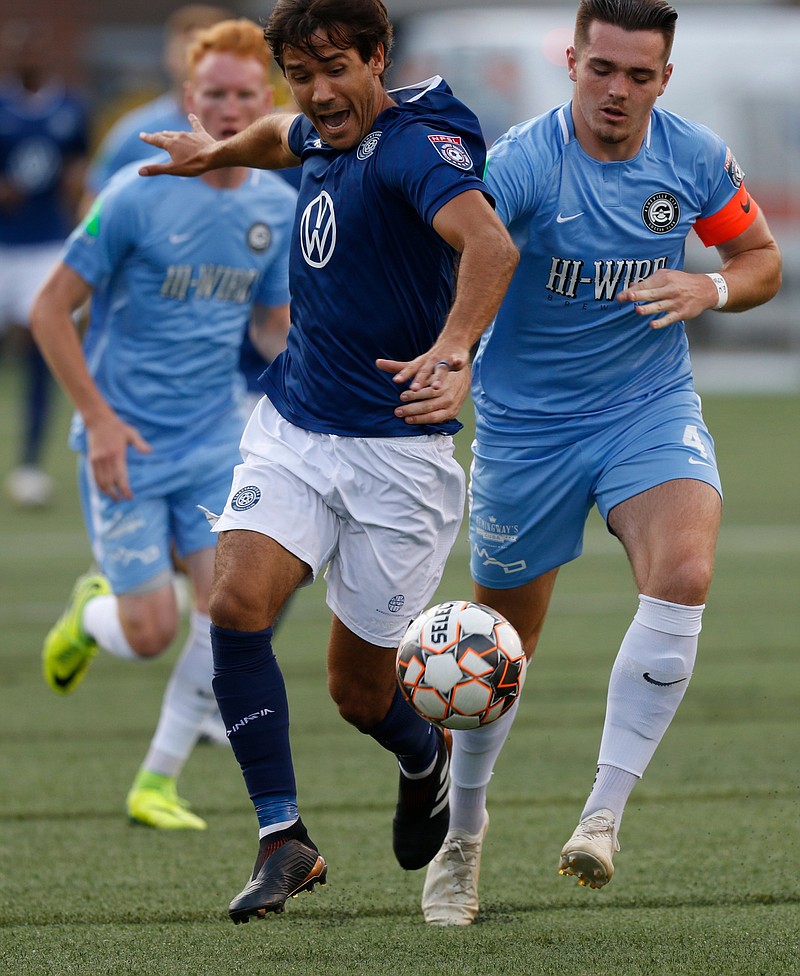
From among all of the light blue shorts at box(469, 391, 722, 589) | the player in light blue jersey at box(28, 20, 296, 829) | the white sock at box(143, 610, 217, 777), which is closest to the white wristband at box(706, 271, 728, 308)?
the light blue shorts at box(469, 391, 722, 589)

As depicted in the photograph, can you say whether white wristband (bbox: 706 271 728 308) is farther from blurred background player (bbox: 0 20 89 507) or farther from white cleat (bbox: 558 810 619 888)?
blurred background player (bbox: 0 20 89 507)

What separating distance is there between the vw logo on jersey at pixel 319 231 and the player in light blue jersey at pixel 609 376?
0.43m

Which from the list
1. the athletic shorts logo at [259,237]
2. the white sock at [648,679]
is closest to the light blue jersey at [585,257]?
the white sock at [648,679]

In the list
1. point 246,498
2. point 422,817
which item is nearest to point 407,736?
point 422,817

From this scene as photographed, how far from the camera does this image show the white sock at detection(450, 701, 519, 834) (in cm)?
476

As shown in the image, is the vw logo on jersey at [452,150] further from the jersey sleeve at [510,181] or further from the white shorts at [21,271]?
the white shorts at [21,271]

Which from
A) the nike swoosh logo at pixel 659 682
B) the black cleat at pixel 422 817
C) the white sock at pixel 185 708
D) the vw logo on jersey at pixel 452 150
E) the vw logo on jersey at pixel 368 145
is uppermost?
the vw logo on jersey at pixel 452 150

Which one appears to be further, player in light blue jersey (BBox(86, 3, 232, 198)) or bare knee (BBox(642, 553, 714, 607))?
player in light blue jersey (BBox(86, 3, 232, 198))

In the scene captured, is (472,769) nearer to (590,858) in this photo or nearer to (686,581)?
(590,858)

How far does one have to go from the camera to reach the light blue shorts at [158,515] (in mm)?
5980

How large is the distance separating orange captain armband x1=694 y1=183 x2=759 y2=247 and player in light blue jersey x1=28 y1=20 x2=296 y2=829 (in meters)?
1.82

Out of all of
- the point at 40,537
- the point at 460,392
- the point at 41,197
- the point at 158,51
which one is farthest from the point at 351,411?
the point at 158,51

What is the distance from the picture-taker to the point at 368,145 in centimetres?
427

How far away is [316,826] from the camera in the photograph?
5570 mm
